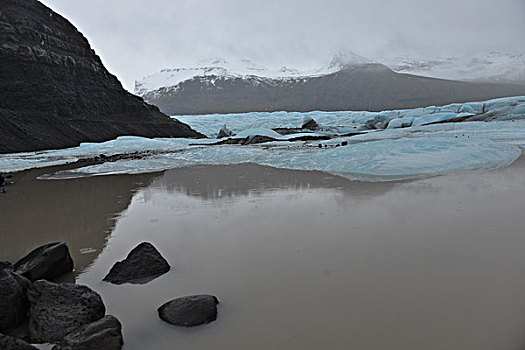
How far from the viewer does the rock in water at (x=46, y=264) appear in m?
2.78

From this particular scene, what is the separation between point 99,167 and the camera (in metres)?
11.2

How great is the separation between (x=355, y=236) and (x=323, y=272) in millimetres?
887

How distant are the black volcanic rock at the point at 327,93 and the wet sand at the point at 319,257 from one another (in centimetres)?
11084

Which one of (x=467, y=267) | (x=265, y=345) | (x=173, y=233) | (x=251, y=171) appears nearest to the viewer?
(x=265, y=345)

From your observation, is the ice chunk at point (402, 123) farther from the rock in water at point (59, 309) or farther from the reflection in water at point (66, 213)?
the rock in water at point (59, 309)

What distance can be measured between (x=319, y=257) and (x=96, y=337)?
1741 mm

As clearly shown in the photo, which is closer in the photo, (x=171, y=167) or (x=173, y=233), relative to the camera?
(x=173, y=233)

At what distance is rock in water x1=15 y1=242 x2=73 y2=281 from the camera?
2.78 meters

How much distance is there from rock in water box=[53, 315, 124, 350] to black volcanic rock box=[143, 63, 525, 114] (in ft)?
375

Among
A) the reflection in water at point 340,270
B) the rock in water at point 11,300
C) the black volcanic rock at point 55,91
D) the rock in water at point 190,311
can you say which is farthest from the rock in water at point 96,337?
the black volcanic rock at point 55,91

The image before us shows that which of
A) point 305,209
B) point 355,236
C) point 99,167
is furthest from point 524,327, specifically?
point 99,167

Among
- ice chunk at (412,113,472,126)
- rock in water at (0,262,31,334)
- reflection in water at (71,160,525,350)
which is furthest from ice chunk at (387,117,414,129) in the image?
rock in water at (0,262,31,334)

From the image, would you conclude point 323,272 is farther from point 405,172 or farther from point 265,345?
point 405,172

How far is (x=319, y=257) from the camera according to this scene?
3.10m
